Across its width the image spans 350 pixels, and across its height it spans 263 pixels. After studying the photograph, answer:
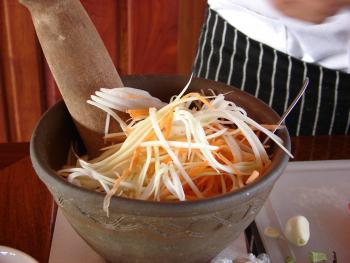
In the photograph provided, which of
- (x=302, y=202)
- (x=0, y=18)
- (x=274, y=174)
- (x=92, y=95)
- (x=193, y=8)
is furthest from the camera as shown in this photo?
(x=193, y=8)

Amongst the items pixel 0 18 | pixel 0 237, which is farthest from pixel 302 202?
pixel 0 18

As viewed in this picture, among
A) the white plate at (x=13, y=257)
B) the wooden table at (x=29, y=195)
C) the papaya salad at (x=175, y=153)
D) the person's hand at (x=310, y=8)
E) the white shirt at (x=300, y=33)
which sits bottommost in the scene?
the wooden table at (x=29, y=195)

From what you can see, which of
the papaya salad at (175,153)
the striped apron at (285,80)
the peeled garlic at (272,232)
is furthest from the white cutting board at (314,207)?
the striped apron at (285,80)

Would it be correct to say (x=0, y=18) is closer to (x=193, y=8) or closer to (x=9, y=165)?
(x=193, y=8)

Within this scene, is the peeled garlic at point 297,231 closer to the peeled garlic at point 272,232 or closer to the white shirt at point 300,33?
the peeled garlic at point 272,232

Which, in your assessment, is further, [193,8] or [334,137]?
[193,8]

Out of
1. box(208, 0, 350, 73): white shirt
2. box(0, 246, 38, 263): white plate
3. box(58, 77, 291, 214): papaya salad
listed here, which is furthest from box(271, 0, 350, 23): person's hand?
box(0, 246, 38, 263): white plate
